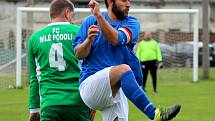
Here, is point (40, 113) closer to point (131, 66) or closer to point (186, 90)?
point (131, 66)

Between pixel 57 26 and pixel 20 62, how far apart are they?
16.6 meters

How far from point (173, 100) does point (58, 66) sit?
1188cm

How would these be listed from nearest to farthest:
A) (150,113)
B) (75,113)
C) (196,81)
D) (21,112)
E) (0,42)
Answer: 1. (150,113)
2. (75,113)
3. (21,112)
4. (0,42)
5. (196,81)

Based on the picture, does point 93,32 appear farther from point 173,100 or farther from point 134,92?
point 173,100

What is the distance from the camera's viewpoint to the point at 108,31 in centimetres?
614

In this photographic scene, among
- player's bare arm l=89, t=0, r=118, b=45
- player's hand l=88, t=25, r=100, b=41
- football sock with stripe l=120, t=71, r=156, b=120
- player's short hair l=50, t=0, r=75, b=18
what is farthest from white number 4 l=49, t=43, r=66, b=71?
football sock with stripe l=120, t=71, r=156, b=120

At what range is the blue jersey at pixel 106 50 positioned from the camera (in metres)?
6.35

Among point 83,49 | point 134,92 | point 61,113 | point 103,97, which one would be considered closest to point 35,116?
point 61,113

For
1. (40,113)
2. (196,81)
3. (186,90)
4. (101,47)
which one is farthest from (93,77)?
(196,81)

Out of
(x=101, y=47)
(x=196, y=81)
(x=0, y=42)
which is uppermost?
(x=101, y=47)

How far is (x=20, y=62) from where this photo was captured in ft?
75.2

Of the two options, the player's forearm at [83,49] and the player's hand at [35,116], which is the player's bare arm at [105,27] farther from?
the player's hand at [35,116]

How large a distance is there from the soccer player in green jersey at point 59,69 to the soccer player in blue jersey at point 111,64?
0.16m

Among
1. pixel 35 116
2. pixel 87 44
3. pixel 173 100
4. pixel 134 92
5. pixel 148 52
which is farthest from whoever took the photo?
pixel 148 52
